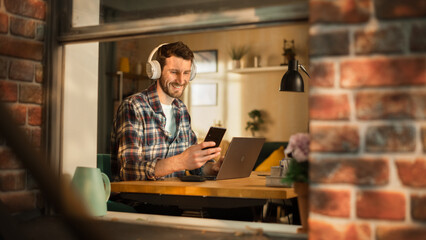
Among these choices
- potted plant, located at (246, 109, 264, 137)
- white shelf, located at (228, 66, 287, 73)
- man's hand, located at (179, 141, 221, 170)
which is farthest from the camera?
potted plant, located at (246, 109, 264, 137)

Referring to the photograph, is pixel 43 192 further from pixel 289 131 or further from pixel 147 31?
pixel 289 131

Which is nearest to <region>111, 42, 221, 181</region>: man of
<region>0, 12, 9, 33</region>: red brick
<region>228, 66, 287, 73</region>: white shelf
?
<region>0, 12, 9, 33</region>: red brick

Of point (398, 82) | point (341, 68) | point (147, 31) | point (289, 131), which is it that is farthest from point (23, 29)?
point (289, 131)

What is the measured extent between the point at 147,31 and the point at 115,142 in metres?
1.58

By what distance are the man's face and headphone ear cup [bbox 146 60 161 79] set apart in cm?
8

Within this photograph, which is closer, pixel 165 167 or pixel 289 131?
pixel 165 167

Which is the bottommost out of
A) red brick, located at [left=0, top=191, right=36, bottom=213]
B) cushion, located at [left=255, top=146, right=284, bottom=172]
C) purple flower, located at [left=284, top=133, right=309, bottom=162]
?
cushion, located at [left=255, top=146, right=284, bottom=172]

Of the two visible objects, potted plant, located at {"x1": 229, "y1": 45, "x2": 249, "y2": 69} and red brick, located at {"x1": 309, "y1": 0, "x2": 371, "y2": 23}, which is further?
potted plant, located at {"x1": 229, "y1": 45, "x2": 249, "y2": 69}

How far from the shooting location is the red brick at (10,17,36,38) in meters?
1.47

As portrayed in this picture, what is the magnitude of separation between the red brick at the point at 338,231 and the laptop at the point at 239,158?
1.52 metres

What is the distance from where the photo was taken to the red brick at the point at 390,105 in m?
0.91

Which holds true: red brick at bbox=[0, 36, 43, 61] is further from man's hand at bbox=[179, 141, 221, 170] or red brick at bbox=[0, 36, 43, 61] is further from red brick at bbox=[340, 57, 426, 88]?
man's hand at bbox=[179, 141, 221, 170]

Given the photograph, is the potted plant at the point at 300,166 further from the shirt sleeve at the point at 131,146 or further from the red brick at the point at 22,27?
the shirt sleeve at the point at 131,146

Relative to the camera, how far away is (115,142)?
2889 mm
